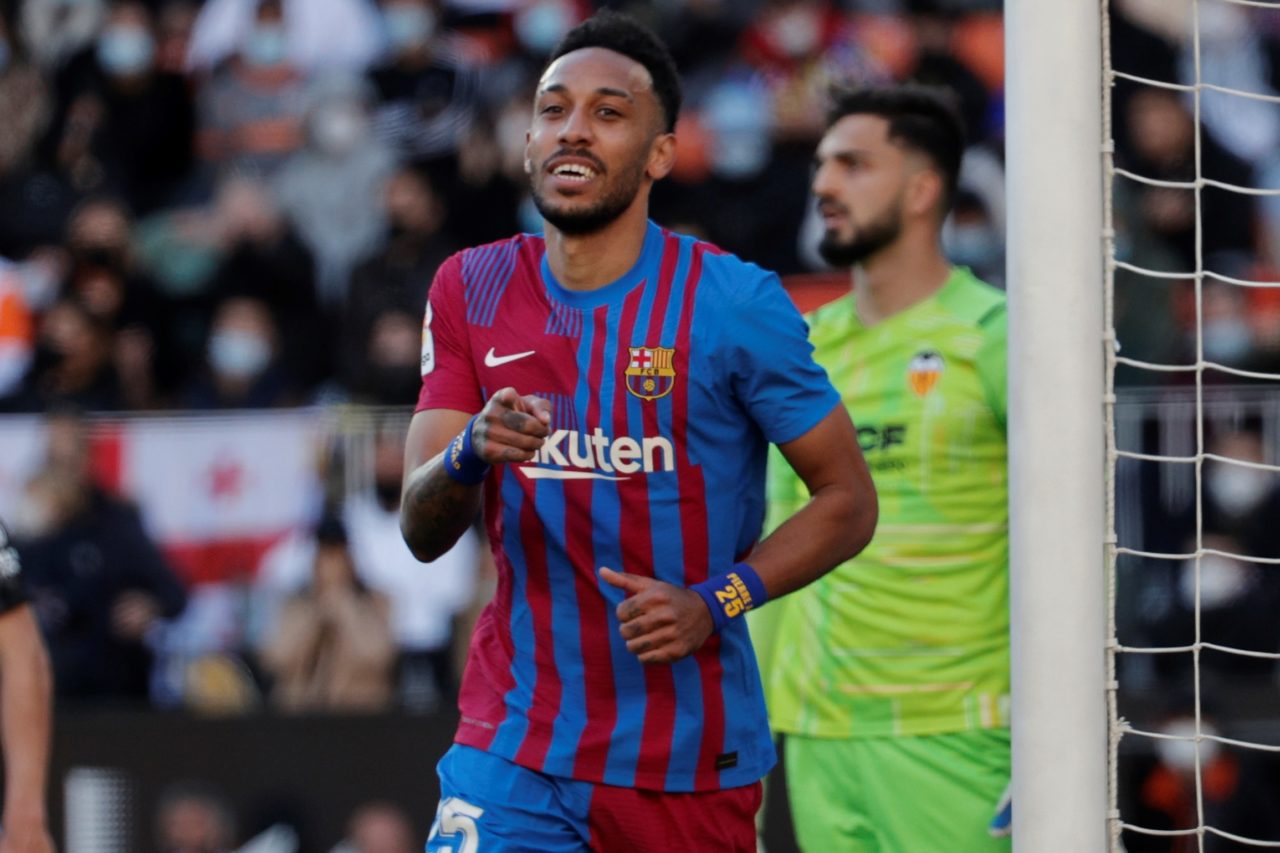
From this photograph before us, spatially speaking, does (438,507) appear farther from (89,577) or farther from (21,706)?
(89,577)

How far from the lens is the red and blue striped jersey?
3.77 metres

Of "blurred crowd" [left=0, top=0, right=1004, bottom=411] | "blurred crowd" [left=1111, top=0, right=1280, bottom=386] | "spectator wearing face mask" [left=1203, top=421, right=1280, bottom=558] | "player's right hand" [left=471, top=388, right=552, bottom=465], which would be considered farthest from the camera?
"blurred crowd" [left=0, top=0, right=1004, bottom=411]

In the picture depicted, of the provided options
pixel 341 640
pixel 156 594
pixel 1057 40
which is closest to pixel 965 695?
pixel 1057 40

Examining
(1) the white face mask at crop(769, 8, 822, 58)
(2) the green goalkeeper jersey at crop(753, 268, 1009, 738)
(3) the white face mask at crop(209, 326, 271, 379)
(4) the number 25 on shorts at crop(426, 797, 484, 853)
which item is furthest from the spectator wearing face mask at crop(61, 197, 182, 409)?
(4) the number 25 on shorts at crop(426, 797, 484, 853)

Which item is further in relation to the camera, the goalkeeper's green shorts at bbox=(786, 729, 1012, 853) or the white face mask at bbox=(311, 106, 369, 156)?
the white face mask at bbox=(311, 106, 369, 156)

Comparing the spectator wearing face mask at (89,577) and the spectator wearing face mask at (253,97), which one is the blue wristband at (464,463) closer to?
the spectator wearing face mask at (89,577)

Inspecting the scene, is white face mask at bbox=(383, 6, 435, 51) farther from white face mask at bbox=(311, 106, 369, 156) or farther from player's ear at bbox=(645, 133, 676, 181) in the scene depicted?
player's ear at bbox=(645, 133, 676, 181)

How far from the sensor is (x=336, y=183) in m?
9.01

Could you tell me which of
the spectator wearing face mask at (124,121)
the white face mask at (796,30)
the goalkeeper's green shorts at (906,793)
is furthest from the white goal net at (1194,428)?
the spectator wearing face mask at (124,121)

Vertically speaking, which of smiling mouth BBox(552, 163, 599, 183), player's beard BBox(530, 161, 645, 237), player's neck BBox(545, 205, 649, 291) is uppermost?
smiling mouth BBox(552, 163, 599, 183)

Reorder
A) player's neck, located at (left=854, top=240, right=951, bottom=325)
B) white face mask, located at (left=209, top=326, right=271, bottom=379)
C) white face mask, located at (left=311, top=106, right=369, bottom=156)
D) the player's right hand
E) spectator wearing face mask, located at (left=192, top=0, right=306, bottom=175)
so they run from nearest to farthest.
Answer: the player's right hand, player's neck, located at (left=854, top=240, right=951, bottom=325), white face mask, located at (left=209, top=326, right=271, bottom=379), white face mask, located at (left=311, top=106, right=369, bottom=156), spectator wearing face mask, located at (left=192, top=0, right=306, bottom=175)

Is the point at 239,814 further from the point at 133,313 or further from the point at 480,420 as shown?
the point at 480,420

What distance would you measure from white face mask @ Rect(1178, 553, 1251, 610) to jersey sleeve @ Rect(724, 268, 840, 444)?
373 centimetres

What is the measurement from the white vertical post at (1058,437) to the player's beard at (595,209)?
0.76 metres
